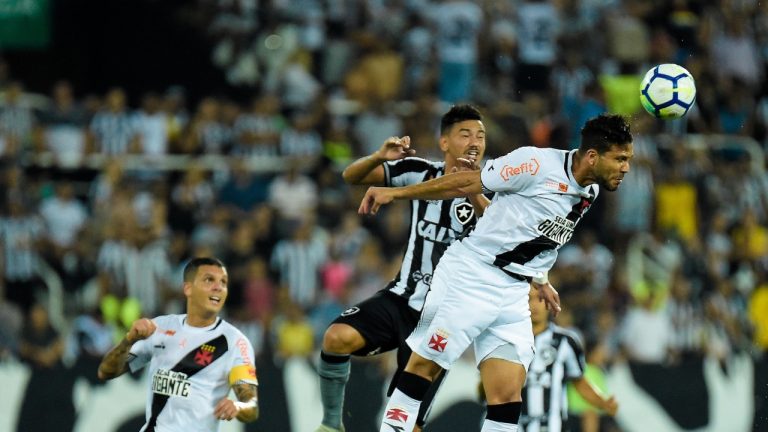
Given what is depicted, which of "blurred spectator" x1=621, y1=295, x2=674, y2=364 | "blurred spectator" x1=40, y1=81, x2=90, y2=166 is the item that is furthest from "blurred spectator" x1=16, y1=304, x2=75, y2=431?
"blurred spectator" x1=621, y1=295, x2=674, y2=364

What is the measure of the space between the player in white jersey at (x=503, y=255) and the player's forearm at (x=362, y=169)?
2.48ft

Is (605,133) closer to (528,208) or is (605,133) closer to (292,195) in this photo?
(528,208)

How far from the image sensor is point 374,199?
319 inches

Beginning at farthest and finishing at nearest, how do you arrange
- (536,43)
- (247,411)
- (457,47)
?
(536,43) → (457,47) → (247,411)

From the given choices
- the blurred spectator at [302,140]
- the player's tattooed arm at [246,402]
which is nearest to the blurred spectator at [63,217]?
the blurred spectator at [302,140]

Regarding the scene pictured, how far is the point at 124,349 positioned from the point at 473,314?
2.31 meters

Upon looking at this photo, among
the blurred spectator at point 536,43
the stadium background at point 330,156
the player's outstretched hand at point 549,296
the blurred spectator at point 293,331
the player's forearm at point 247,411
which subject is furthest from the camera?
the blurred spectator at point 536,43

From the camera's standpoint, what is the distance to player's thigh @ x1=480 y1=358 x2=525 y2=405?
27.1 feet

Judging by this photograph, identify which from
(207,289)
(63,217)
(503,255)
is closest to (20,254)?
(63,217)

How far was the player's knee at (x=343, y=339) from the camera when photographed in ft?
29.6

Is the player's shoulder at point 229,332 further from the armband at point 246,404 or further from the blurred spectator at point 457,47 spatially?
the blurred spectator at point 457,47

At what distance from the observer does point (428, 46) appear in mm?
17906

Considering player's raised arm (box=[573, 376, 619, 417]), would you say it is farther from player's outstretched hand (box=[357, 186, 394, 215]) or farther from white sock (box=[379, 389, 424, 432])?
player's outstretched hand (box=[357, 186, 394, 215])

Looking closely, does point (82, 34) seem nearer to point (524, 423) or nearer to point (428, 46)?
point (428, 46)
